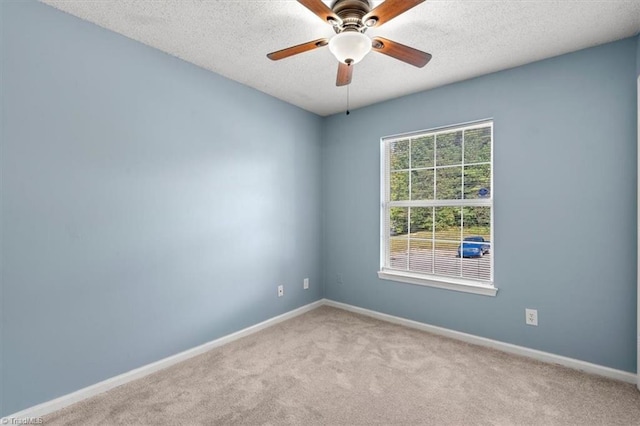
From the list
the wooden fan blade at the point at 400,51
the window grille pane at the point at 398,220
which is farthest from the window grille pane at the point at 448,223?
the wooden fan blade at the point at 400,51

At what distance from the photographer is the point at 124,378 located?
214 cm

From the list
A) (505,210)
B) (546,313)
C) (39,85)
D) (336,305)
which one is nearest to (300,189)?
(336,305)

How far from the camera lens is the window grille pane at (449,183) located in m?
2.96

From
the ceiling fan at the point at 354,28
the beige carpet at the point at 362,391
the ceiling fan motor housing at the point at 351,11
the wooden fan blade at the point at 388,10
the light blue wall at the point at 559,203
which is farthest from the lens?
the light blue wall at the point at 559,203

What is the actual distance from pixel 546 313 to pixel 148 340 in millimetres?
3128

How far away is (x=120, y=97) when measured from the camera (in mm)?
2154

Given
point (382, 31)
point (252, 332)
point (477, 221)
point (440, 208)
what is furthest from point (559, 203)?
point (252, 332)

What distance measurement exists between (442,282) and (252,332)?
1941 millimetres

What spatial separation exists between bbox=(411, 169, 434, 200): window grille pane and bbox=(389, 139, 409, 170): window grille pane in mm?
161

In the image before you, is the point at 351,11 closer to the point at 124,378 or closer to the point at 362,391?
the point at 362,391

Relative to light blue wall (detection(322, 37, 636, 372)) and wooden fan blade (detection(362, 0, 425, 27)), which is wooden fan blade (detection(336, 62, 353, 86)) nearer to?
wooden fan blade (detection(362, 0, 425, 27))

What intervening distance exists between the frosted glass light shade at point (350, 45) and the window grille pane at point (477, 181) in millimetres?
1732

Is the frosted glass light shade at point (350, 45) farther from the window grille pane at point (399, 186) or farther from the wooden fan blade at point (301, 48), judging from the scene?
the window grille pane at point (399, 186)

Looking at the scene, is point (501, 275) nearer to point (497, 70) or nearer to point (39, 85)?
point (497, 70)
